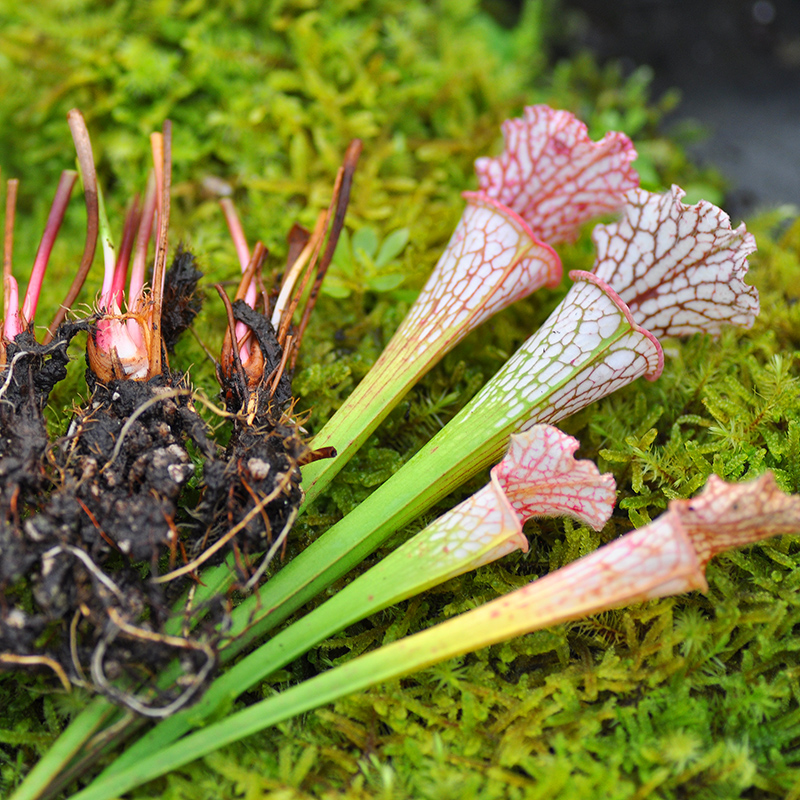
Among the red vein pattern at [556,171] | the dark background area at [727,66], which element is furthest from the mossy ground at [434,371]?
the red vein pattern at [556,171]

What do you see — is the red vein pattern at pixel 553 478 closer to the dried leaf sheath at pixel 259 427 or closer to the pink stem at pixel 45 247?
the dried leaf sheath at pixel 259 427

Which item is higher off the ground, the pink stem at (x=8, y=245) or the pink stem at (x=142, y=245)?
the pink stem at (x=142, y=245)

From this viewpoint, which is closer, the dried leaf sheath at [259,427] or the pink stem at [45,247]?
the dried leaf sheath at [259,427]

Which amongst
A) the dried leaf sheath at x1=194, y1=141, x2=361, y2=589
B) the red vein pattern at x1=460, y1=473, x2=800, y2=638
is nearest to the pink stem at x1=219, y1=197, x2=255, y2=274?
the dried leaf sheath at x1=194, y1=141, x2=361, y2=589

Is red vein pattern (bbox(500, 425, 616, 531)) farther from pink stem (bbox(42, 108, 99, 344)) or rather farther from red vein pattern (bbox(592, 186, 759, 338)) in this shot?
pink stem (bbox(42, 108, 99, 344))

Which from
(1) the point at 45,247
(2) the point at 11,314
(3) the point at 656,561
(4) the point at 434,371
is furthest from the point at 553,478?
(1) the point at 45,247

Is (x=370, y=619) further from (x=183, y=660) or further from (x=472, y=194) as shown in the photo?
(x=472, y=194)

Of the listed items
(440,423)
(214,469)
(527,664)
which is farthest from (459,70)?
(527,664)

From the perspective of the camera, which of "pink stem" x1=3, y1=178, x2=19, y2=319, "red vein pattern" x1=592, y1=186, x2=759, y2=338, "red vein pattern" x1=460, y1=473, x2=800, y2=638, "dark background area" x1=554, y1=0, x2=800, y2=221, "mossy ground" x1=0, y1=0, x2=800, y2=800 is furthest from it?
"dark background area" x1=554, y1=0, x2=800, y2=221
